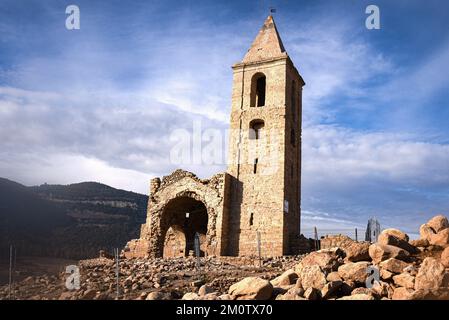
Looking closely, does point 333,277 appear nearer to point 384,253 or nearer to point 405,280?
point 405,280

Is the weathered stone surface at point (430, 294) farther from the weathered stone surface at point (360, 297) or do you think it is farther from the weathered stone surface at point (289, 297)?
the weathered stone surface at point (289, 297)

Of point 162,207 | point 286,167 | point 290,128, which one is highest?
point 290,128

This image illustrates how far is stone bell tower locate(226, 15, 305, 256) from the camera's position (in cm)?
2645

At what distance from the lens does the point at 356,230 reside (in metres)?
24.1

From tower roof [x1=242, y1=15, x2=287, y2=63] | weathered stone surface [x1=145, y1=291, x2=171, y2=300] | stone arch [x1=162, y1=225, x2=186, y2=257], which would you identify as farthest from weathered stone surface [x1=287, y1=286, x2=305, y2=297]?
stone arch [x1=162, y1=225, x2=186, y2=257]

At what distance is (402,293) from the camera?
1127cm

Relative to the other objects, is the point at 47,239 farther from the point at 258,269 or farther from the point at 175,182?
the point at 258,269

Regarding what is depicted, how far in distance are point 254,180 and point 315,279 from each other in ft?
50.2

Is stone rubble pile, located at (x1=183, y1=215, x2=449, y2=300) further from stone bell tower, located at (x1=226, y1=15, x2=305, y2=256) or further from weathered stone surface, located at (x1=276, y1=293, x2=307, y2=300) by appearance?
stone bell tower, located at (x1=226, y1=15, x2=305, y2=256)

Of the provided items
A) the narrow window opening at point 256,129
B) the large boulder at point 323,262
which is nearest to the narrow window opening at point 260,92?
the narrow window opening at point 256,129

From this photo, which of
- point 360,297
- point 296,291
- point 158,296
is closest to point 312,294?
point 296,291

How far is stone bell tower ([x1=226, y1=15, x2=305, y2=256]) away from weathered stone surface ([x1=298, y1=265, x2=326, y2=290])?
12614mm

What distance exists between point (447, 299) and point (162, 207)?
20.5 meters

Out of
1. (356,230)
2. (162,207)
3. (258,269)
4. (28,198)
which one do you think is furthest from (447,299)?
(28,198)
